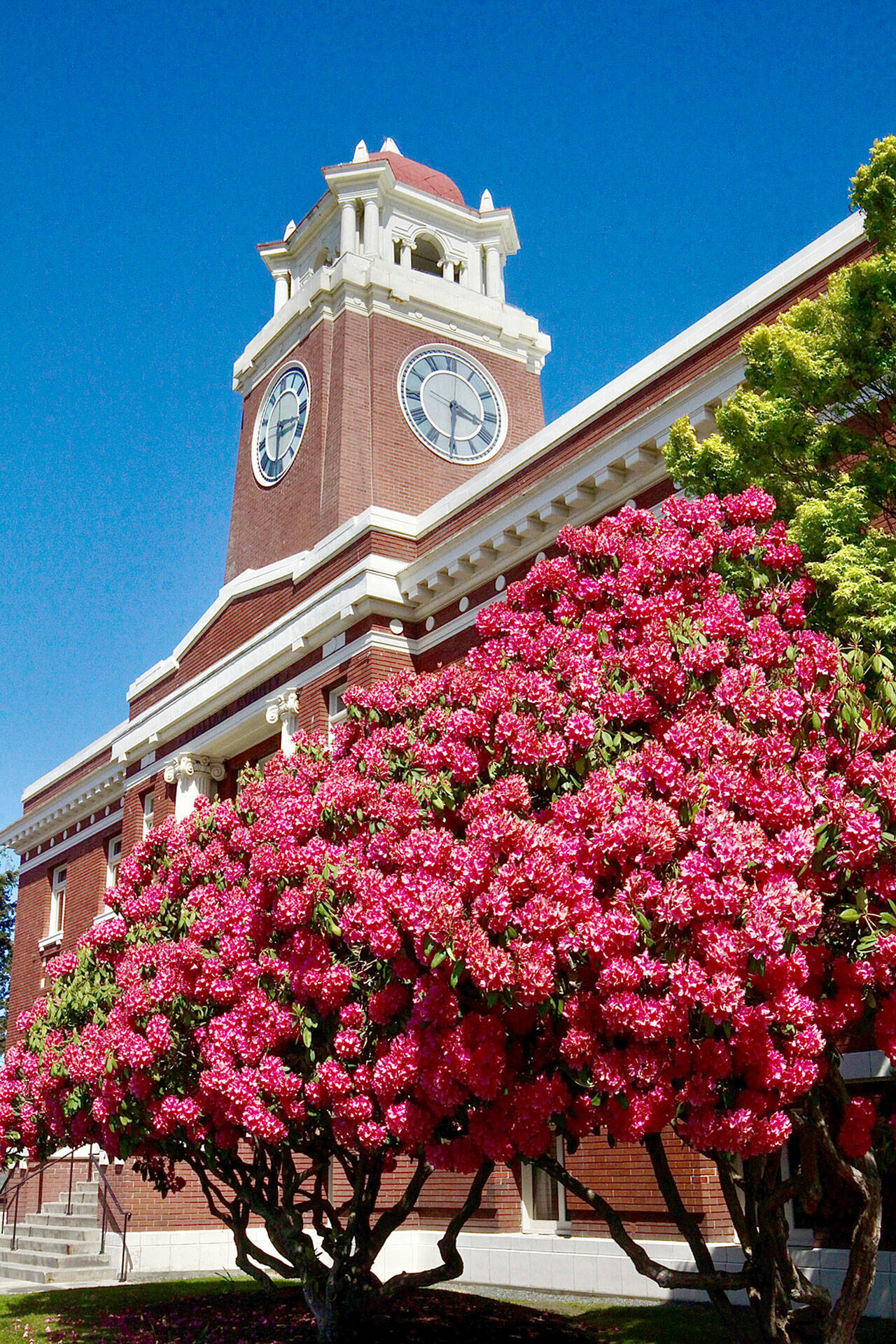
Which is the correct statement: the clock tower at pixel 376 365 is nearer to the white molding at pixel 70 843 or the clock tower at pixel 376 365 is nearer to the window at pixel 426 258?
the window at pixel 426 258

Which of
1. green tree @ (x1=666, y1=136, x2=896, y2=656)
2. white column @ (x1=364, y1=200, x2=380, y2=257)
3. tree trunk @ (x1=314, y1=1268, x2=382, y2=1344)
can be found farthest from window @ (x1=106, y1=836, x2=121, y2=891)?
green tree @ (x1=666, y1=136, x2=896, y2=656)

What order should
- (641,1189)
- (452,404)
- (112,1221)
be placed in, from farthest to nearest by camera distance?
(452,404), (112,1221), (641,1189)

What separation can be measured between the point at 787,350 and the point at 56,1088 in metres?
9.17

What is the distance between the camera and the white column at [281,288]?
1213 inches

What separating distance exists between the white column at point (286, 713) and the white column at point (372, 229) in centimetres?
1148

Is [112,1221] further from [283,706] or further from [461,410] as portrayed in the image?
[461,410]

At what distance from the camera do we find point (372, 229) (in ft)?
93.2

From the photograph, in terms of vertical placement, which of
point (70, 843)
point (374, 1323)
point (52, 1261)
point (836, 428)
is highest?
point (70, 843)

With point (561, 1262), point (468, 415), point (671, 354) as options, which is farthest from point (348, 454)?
point (561, 1262)

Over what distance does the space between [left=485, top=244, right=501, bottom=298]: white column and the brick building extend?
0.20ft

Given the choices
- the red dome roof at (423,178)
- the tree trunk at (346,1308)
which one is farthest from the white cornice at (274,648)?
the red dome roof at (423,178)

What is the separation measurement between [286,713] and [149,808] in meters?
6.18

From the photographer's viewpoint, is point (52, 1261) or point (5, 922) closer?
point (52, 1261)

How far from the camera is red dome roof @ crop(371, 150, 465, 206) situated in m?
31.2
